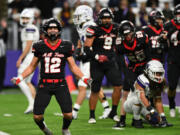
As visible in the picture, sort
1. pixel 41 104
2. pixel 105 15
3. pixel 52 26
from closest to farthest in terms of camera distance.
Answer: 1. pixel 41 104
2. pixel 52 26
3. pixel 105 15

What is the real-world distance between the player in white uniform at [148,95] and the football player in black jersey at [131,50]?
8.8 inches

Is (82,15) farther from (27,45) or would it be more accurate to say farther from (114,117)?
(114,117)

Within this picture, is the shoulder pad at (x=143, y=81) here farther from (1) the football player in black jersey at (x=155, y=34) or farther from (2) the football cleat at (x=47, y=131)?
(2) the football cleat at (x=47, y=131)

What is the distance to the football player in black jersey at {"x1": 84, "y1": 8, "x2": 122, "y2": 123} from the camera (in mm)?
9570

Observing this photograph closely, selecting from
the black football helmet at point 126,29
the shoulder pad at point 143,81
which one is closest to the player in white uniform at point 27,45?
the black football helmet at point 126,29

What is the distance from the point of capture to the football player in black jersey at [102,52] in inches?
377

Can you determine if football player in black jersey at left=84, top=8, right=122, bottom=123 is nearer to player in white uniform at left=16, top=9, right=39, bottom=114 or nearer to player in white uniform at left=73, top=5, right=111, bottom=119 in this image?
player in white uniform at left=73, top=5, right=111, bottom=119

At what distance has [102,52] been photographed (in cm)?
977

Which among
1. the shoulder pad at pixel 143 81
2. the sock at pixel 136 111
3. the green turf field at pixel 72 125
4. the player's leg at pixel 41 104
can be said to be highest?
the shoulder pad at pixel 143 81

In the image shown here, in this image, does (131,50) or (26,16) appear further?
(26,16)

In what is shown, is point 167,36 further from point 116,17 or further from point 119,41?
point 116,17

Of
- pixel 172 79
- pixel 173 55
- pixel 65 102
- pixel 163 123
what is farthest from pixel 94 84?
pixel 65 102

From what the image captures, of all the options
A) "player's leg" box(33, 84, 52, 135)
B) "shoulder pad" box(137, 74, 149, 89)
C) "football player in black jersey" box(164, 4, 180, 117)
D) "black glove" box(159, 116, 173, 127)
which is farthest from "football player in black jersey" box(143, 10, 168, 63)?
"player's leg" box(33, 84, 52, 135)

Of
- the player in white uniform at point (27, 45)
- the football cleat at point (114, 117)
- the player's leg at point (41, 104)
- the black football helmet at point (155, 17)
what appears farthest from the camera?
the player in white uniform at point (27, 45)
